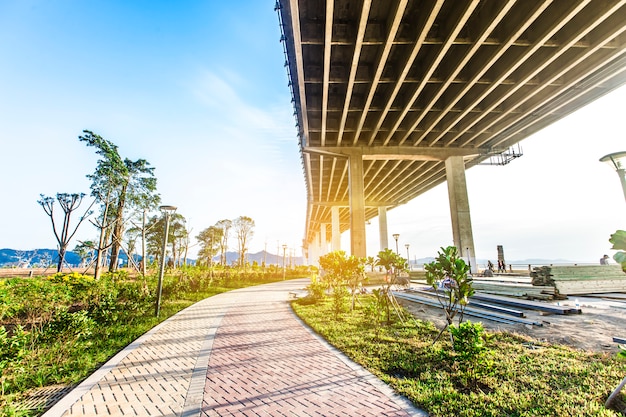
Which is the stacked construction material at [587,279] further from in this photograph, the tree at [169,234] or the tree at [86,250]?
the tree at [169,234]

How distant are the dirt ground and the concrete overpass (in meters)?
9.22

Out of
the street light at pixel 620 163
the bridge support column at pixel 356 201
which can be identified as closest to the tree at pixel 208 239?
the bridge support column at pixel 356 201

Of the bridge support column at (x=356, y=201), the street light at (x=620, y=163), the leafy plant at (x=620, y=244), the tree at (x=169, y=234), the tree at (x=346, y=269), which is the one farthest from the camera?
the tree at (x=169, y=234)

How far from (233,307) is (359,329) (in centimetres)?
589

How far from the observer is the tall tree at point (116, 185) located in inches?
847

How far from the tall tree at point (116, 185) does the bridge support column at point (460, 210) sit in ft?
81.8

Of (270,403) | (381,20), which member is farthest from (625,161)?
(381,20)

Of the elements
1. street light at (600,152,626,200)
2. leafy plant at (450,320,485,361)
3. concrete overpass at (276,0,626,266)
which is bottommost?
leafy plant at (450,320,485,361)

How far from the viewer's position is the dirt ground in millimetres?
5152

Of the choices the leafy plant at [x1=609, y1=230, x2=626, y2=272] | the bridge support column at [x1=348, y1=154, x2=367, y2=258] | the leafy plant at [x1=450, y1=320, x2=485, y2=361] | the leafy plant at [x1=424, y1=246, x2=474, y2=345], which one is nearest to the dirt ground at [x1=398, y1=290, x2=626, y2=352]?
the leafy plant at [x1=424, y1=246, x2=474, y2=345]

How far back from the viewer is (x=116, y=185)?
22.9 meters

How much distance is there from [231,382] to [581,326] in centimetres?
768

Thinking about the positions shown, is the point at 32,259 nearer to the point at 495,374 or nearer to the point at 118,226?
the point at 118,226

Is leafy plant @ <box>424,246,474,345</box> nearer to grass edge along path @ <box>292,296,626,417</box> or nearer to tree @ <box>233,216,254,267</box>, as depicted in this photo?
grass edge along path @ <box>292,296,626,417</box>
